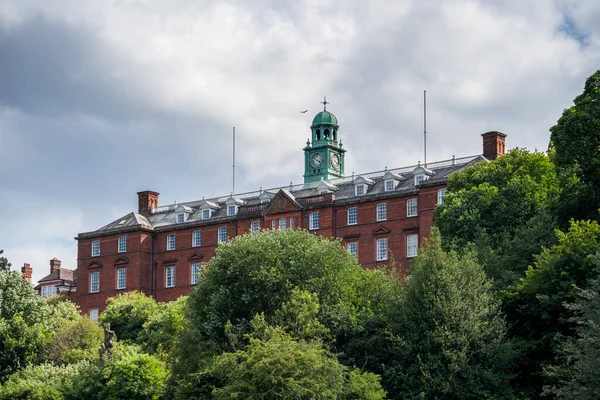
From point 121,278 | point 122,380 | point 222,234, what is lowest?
point 122,380

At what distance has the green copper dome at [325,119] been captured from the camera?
4471 inches

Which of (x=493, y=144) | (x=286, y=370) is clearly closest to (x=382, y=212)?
(x=493, y=144)

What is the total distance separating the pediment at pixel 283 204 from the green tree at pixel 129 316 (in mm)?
16419

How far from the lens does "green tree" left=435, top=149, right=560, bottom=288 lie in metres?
62.2

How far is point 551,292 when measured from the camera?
54750 mm

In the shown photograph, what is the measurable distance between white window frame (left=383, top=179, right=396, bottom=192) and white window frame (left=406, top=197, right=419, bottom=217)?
2471mm

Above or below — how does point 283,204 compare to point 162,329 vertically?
above

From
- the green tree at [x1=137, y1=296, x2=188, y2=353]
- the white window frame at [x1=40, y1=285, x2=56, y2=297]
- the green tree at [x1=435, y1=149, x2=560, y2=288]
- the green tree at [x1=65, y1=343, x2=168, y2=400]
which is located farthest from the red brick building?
the green tree at [x1=65, y1=343, x2=168, y2=400]

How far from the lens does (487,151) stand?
3639 inches

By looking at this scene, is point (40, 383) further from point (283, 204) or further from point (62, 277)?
point (62, 277)

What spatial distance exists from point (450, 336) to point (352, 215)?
139 feet

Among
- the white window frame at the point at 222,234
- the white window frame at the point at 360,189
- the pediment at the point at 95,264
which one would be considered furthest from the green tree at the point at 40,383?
the pediment at the point at 95,264

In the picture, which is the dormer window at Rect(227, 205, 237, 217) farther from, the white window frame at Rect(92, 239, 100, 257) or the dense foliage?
the dense foliage

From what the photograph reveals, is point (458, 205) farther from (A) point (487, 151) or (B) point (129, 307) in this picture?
(B) point (129, 307)
